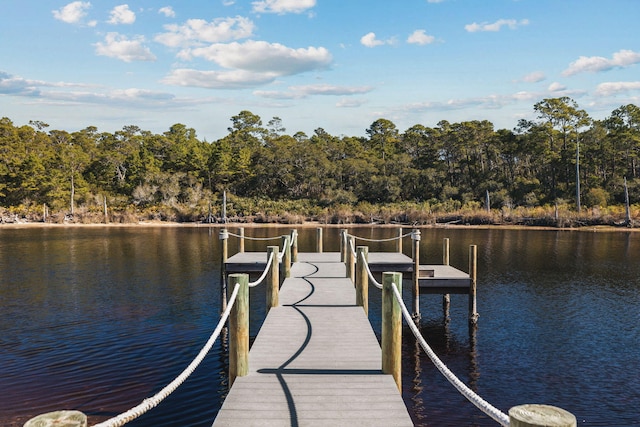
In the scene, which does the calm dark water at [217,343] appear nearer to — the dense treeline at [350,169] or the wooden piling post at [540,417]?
the wooden piling post at [540,417]

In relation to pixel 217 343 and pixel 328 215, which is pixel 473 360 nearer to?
pixel 217 343

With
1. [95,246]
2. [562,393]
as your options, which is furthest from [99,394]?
[95,246]

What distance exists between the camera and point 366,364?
27.2ft

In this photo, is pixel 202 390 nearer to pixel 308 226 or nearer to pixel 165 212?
pixel 308 226

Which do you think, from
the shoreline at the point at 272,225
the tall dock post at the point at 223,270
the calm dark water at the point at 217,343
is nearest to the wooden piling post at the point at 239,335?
the calm dark water at the point at 217,343

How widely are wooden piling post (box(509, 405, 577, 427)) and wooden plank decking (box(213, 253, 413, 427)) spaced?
9.92 ft

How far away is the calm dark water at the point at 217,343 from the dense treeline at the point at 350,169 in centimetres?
4072

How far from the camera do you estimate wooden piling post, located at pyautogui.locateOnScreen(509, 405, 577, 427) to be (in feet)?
10.4

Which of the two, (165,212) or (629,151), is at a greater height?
(629,151)

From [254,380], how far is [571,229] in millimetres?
59546

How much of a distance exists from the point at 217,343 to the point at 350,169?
62.4 meters

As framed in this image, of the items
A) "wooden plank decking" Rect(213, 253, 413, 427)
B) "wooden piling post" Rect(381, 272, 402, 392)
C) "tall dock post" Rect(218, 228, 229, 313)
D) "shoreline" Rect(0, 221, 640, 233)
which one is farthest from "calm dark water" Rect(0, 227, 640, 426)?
"shoreline" Rect(0, 221, 640, 233)

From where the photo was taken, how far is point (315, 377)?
771 cm

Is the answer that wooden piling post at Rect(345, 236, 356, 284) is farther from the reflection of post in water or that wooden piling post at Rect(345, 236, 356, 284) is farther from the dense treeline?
the dense treeline
